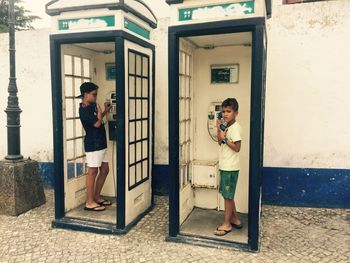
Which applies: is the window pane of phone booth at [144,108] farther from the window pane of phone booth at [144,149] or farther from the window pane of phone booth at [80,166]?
the window pane of phone booth at [80,166]

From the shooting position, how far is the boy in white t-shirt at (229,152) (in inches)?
148

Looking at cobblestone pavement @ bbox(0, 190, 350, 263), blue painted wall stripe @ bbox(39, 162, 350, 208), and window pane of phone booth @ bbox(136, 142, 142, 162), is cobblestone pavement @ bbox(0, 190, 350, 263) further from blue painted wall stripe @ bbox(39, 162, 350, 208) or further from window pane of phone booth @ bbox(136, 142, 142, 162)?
window pane of phone booth @ bbox(136, 142, 142, 162)

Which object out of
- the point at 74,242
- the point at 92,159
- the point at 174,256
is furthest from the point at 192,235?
the point at 92,159

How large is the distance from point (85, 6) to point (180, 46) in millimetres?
1164

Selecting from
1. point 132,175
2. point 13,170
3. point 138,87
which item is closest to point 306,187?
point 132,175

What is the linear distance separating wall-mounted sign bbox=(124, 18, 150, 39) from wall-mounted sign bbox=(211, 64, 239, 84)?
3.26 ft

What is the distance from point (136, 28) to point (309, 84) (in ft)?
8.28

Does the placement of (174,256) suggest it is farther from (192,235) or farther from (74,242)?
(74,242)

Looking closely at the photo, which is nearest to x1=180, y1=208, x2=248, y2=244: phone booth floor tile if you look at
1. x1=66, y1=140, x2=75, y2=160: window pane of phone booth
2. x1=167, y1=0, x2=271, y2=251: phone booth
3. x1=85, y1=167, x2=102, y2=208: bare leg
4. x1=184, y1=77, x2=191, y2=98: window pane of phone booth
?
x1=167, y1=0, x2=271, y2=251: phone booth

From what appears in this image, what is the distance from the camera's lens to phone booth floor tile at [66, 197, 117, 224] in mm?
4367

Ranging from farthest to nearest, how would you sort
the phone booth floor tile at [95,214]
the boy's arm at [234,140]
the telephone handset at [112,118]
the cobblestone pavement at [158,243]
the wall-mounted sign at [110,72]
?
the wall-mounted sign at [110,72] < the telephone handset at [112,118] < the phone booth floor tile at [95,214] < the boy's arm at [234,140] < the cobblestone pavement at [158,243]

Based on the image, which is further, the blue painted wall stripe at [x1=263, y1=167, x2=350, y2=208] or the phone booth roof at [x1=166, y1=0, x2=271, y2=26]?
the blue painted wall stripe at [x1=263, y1=167, x2=350, y2=208]

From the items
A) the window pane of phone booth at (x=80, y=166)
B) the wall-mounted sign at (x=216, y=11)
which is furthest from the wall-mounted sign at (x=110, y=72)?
the wall-mounted sign at (x=216, y=11)

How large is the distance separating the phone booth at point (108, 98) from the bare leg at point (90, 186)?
140 mm
